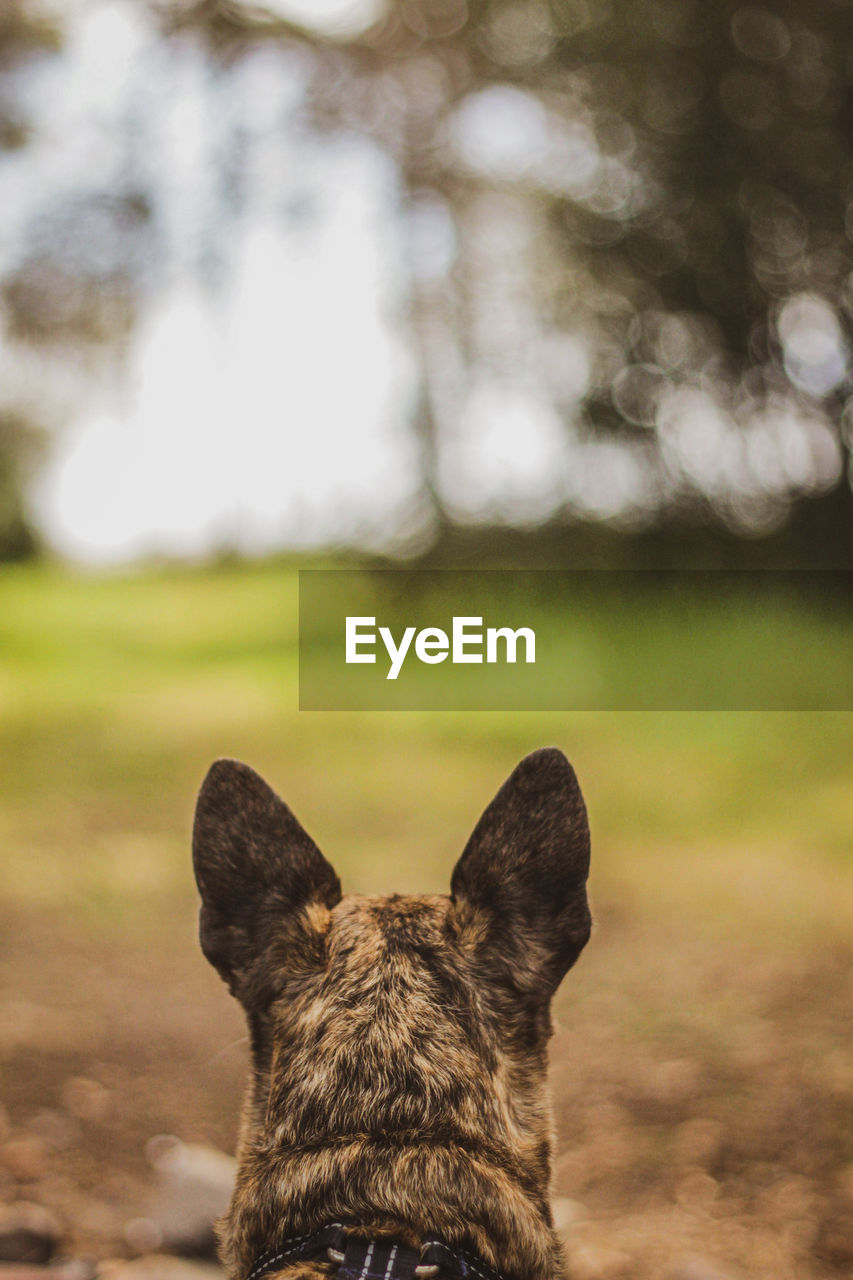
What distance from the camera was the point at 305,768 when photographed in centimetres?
788

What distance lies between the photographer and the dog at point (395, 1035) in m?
1.64

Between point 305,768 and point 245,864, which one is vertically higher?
point 305,768

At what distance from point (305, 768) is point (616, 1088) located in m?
4.49

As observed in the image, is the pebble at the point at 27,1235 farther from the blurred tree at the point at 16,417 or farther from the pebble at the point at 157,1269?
the blurred tree at the point at 16,417

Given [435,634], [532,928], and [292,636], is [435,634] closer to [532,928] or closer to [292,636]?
[292,636]

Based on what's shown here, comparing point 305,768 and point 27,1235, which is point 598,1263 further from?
point 305,768

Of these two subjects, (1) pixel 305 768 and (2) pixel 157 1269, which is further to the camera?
(1) pixel 305 768

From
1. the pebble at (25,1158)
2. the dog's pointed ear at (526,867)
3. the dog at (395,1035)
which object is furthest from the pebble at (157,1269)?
→ the dog's pointed ear at (526,867)

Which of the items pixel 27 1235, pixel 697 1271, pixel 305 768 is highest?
pixel 305 768

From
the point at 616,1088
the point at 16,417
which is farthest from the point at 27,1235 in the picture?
the point at 16,417

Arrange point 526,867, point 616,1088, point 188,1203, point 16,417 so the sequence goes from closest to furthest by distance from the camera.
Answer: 1. point 526,867
2. point 188,1203
3. point 616,1088
4. point 16,417

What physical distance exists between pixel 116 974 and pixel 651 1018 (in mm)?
2621

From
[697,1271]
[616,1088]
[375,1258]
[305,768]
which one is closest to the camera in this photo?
[375,1258]

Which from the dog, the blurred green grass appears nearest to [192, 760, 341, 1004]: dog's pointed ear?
the dog
